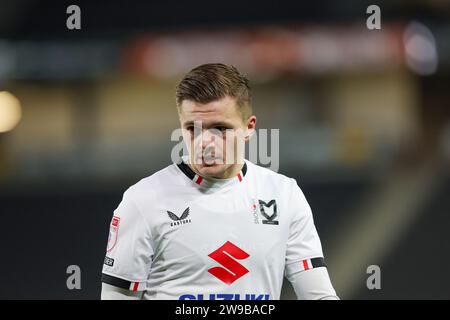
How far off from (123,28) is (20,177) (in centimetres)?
228

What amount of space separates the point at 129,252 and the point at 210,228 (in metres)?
0.33

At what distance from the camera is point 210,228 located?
3203mm

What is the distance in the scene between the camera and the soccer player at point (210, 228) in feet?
10.3

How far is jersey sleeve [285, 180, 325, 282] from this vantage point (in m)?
3.27

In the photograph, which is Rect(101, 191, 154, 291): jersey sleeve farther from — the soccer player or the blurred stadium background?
the blurred stadium background

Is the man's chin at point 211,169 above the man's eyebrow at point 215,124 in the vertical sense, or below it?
below

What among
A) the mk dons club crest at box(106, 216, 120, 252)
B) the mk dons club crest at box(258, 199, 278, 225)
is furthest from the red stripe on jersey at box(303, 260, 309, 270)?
the mk dons club crest at box(106, 216, 120, 252)

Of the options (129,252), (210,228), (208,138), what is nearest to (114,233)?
(129,252)

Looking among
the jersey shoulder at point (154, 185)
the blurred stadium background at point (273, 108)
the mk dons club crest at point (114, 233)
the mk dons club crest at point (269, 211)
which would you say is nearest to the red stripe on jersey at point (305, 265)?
the mk dons club crest at point (269, 211)

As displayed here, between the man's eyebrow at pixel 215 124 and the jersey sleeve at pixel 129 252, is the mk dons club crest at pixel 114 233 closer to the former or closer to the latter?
the jersey sleeve at pixel 129 252

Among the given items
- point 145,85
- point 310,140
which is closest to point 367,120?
point 310,140

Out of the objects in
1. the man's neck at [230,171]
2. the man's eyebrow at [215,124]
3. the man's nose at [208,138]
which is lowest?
the man's neck at [230,171]

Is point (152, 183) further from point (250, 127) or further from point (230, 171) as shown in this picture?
point (250, 127)

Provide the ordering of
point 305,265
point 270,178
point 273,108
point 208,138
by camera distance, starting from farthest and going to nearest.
→ 1. point 273,108
2. point 270,178
3. point 305,265
4. point 208,138
